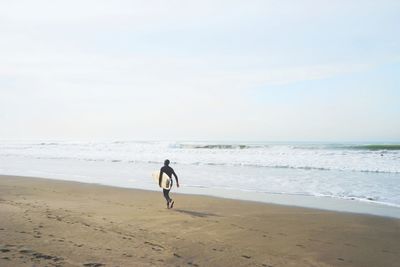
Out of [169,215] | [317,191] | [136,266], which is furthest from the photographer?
[317,191]

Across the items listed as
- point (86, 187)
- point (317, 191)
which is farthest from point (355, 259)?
point (86, 187)

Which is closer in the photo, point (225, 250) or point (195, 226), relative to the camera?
point (225, 250)

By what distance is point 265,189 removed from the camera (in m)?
16.7

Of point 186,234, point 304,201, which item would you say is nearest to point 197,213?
point 186,234

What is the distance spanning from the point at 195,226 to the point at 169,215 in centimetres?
161

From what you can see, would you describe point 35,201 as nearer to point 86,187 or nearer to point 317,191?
point 86,187

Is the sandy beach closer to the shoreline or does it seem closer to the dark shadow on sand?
the dark shadow on sand

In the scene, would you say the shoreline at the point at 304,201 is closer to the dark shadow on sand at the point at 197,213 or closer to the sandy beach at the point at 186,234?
the sandy beach at the point at 186,234

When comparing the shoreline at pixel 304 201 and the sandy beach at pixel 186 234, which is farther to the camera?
the shoreline at pixel 304 201

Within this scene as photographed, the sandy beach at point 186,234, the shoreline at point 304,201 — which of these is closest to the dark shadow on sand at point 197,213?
the sandy beach at point 186,234

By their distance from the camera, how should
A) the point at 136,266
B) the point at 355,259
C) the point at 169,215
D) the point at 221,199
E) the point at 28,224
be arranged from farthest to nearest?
the point at 221,199 < the point at 169,215 < the point at 28,224 < the point at 355,259 < the point at 136,266

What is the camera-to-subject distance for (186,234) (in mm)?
8320

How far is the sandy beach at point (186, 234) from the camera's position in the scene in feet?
20.9

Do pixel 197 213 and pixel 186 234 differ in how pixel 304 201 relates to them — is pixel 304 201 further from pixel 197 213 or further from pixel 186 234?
pixel 186 234
